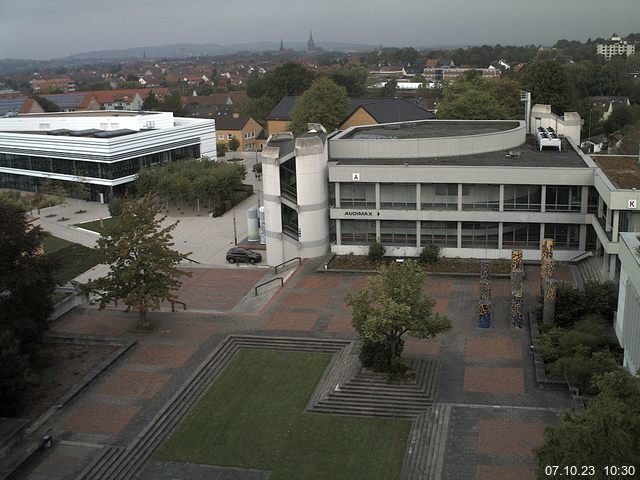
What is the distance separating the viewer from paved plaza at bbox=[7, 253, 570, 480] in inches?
884

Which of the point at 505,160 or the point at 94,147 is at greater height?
the point at 505,160

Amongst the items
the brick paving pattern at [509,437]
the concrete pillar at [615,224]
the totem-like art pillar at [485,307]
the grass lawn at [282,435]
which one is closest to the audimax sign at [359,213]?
the totem-like art pillar at [485,307]

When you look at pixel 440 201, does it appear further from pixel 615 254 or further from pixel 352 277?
pixel 615 254

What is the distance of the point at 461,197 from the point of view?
40000 millimetres

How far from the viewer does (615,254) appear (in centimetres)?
3338

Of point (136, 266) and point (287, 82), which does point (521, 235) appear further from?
point (287, 82)

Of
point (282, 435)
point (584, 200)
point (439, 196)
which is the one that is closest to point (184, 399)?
point (282, 435)

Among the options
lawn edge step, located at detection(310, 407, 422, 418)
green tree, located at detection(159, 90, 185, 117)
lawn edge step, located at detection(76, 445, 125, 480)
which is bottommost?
lawn edge step, located at detection(76, 445, 125, 480)

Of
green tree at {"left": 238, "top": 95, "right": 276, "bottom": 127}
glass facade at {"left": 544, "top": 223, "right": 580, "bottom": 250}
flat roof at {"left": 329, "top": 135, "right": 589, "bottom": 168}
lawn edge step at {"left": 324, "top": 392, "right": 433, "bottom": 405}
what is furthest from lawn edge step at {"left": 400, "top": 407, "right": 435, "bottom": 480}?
green tree at {"left": 238, "top": 95, "right": 276, "bottom": 127}

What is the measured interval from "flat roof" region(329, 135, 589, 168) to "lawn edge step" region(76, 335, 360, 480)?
1522 centimetres

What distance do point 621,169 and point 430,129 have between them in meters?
16.8

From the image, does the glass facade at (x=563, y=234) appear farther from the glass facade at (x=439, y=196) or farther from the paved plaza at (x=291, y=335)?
the glass facade at (x=439, y=196)

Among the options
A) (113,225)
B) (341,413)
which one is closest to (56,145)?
(113,225)

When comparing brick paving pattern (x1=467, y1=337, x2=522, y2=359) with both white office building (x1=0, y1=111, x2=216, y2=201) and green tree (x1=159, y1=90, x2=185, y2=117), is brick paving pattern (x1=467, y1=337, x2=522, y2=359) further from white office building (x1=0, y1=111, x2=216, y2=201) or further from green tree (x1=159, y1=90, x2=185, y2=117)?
green tree (x1=159, y1=90, x2=185, y2=117)
